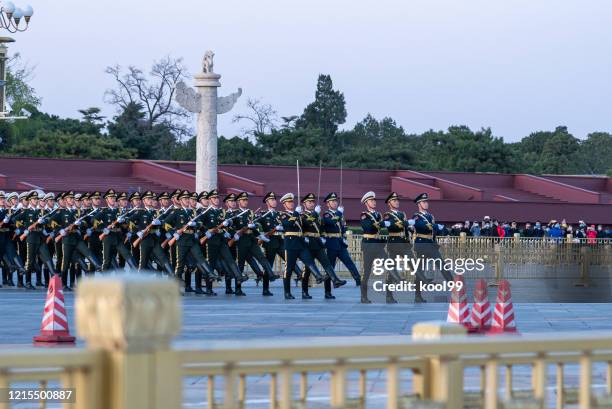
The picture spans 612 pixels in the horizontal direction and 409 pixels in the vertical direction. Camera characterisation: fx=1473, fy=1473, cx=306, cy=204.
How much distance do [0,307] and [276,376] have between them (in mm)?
16244

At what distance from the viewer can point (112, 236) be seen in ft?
85.4

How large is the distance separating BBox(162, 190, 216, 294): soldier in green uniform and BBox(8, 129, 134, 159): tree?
125 feet

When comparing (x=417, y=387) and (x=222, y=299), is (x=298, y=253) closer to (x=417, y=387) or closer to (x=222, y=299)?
(x=222, y=299)

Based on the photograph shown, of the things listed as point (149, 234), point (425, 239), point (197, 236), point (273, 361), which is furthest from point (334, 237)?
point (273, 361)

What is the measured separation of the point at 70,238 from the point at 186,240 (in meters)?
2.57

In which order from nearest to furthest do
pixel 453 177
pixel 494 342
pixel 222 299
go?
pixel 494 342, pixel 222 299, pixel 453 177

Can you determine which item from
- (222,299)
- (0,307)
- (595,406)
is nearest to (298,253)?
(222,299)

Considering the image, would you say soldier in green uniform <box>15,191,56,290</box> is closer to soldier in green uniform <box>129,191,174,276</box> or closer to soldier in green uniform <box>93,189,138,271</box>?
soldier in green uniform <box>93,189,138,271</box>

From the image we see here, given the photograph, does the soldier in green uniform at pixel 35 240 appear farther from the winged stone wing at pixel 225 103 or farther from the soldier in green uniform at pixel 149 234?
the winged stone wing at pixel 225 103

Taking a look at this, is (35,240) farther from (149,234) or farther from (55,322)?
(55,322)

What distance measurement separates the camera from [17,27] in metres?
30.5

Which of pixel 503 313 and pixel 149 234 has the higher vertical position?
pixel 149 234

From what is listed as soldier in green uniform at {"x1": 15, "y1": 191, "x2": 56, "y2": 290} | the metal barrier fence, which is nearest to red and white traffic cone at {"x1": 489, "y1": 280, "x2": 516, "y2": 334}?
the metal barrier fence

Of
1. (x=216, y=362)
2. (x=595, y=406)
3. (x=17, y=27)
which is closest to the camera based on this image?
(x=216, y=362)
